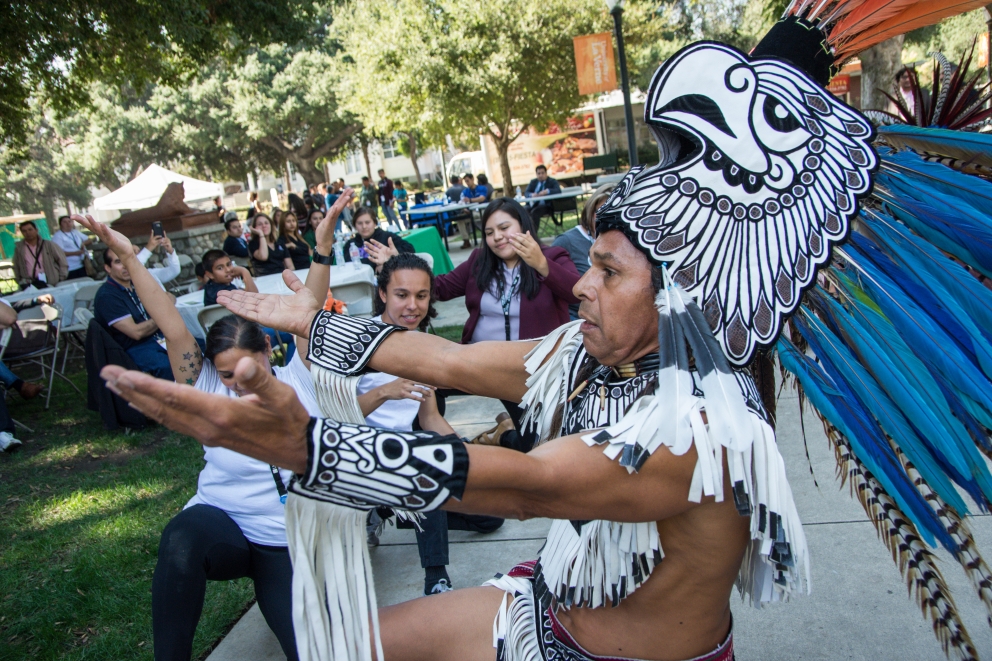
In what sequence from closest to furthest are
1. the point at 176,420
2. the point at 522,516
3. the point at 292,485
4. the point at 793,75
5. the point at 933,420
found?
the point at 176,420, the point at 292,485, the point at 522,516, the point at 933,420, the point at 793,75

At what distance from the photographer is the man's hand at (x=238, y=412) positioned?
1004 mm

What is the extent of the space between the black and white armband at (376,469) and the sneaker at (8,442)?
20.5 ft

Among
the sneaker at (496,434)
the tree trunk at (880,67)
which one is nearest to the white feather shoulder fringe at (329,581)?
the sneaker at (496,434)

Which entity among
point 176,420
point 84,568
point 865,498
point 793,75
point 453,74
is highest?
point 453,74

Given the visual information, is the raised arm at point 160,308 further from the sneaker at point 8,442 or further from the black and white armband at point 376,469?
the sneaker at point 8,442

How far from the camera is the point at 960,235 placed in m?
1.52

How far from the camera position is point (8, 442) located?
6102 millimetres

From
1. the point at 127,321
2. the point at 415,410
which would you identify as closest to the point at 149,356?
the point at 127,321

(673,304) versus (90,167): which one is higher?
(90,167)

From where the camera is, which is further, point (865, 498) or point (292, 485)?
point (865, 498)

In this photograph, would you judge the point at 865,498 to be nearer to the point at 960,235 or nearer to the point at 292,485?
the point at 960,235

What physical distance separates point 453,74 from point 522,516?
18.7 m

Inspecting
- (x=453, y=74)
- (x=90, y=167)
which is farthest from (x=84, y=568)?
(x=90, y=167)

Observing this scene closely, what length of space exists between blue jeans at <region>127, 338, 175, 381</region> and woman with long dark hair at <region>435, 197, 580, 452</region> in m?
3.07
